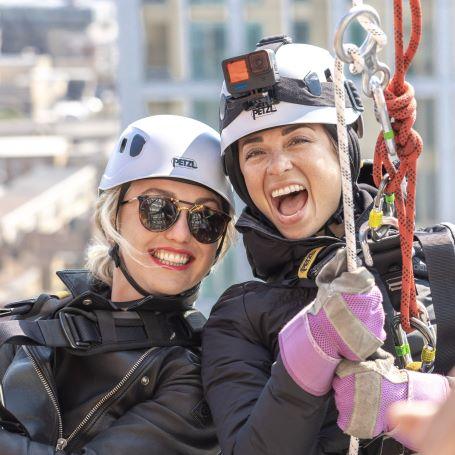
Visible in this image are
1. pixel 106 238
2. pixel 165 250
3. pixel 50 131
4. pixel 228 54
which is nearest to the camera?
pixel 165 250

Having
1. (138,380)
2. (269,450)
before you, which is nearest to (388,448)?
(269,450)

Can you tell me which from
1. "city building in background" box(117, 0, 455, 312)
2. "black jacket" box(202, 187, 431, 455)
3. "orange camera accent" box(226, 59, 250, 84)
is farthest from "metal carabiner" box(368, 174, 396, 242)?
"city building in background" box(117, 0, 455, 312)

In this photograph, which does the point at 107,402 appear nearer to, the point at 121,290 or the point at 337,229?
the point at 121,290

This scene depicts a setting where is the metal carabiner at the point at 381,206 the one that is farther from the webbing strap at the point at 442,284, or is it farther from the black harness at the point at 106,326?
the black harness at the point at 106,326

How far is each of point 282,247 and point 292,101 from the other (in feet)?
1.41

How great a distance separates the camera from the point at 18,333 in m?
3.25

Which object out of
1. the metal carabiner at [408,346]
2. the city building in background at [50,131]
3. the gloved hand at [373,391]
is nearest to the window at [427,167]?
the city building in background at [50,131]

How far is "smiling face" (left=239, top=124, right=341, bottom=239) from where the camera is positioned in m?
3.12

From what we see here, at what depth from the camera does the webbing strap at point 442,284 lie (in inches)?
110

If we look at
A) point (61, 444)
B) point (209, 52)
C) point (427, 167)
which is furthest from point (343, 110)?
point (427, 167)

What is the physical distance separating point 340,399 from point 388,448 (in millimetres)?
382

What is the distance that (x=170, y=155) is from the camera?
345cm

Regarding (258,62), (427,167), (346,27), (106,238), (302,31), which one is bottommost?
(427,167)

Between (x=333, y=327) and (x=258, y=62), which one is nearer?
(x=333, y=327)
